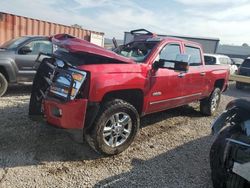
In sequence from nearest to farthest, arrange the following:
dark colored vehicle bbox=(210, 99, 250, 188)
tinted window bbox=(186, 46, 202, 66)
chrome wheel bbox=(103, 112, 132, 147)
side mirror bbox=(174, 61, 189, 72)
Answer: dark colored vehicle bbox=(210, 99, 250, 188), chrome wheel bbox=(103, 112, 132, 147), side mirror bbox=(174, 61, 189, 72), tinted window bbox=(186, 46, 202, 66)

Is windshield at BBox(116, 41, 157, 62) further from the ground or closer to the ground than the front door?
further from the ground

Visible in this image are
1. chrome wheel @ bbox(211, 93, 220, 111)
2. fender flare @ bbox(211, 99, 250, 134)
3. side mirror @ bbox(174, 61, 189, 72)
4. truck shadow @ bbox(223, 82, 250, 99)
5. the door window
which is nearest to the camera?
fender flare @ bbox(211, 99, 250, 134)

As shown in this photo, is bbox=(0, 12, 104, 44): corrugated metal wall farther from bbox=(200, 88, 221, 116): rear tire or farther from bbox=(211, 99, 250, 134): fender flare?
bbox=(211, 99, 250, 134): fender flare

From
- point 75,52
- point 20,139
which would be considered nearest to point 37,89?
point 20,139

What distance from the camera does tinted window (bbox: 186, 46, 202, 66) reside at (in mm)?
6209

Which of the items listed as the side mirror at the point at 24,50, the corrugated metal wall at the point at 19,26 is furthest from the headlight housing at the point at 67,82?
the corrugated metal wall at the point at 19,26

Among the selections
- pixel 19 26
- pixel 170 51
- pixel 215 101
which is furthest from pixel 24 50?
pixel 19 26

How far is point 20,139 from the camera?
4613 mm

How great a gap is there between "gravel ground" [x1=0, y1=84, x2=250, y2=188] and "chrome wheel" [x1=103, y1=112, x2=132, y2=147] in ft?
0.80

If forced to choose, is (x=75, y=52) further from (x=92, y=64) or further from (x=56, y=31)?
(x=56, y=31)

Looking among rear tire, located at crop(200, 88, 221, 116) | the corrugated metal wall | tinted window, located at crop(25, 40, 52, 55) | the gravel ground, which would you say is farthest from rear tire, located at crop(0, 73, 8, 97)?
the corrugated metal wall

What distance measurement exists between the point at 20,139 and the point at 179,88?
10.0ft

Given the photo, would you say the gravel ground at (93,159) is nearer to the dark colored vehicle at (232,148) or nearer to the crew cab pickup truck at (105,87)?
the crew cab pickup truck at (105,87)

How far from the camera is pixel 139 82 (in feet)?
14.6
